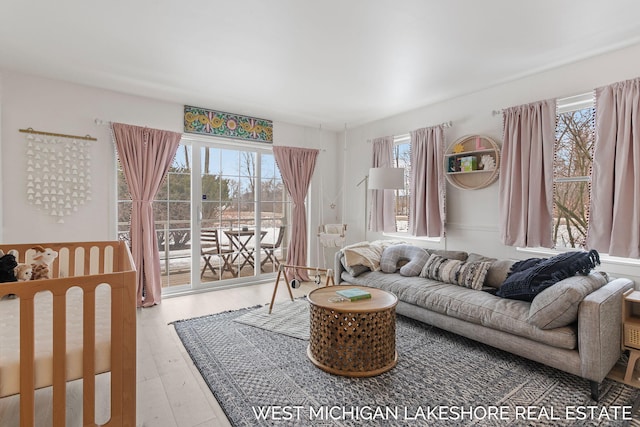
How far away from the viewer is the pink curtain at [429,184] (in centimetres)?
371

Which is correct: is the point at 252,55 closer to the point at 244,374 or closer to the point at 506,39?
the point at 506,39

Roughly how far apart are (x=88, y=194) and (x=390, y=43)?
3.28 metres

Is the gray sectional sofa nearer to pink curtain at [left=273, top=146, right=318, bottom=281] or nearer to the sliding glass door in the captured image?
pink curtain at [left=273, top=146, right=318, bottom=281]

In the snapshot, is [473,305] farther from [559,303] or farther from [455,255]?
[455,255]

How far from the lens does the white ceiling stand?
2043 millimetres

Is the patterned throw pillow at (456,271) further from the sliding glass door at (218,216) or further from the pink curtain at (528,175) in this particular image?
the sliding glass door at (218,216)

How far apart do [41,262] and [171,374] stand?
1156mm

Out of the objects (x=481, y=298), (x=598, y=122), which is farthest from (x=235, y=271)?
(x=598, y=122)

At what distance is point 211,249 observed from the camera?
4305 mm

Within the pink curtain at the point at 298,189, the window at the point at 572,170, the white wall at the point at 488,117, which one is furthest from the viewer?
the pink curtain at the point at 298,189

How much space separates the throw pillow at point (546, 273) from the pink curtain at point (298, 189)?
2.90 meters

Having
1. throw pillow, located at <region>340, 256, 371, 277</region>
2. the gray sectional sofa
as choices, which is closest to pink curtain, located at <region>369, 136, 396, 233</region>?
throw pillow, located at <region>340, 256, 371, 277</region>

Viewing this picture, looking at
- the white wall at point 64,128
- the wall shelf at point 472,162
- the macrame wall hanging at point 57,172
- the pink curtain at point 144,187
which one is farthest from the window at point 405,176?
the macrame wall hanging at point 57,172

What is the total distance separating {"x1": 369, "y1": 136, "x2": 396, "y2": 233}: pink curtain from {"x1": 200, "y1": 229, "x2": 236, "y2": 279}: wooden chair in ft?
6.85
